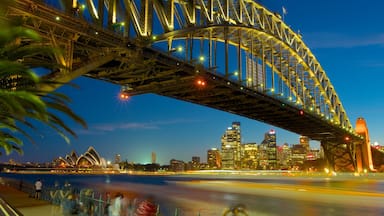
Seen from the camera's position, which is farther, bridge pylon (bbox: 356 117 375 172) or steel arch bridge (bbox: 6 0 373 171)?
bridge pylon (bbox: 356 117 375 172)

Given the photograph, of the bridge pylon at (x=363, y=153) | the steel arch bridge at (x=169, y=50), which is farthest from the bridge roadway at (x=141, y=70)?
the bridge pylon at (x=363, y=153)

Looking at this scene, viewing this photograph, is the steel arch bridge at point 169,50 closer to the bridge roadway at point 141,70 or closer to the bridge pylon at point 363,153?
the bridge roadway at point 141,70

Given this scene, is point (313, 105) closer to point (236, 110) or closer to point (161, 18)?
point (236, 110)

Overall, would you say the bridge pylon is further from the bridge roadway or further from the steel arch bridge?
the bridge roadway

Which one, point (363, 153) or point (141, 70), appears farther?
point (363, 153)

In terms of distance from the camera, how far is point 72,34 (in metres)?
26.2

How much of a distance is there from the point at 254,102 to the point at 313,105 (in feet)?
124

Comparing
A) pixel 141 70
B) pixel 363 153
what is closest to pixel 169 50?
pixel 141 70

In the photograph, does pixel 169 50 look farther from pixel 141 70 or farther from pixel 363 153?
pixel 363 153

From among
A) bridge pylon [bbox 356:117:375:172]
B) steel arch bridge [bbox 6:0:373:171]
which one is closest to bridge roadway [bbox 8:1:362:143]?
steel arch bridge [bbox 6:0:373:171]

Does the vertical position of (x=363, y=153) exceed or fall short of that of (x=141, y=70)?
it falls short

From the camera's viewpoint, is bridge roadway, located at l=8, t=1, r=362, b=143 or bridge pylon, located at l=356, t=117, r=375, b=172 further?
bridge pylon, located at l=356, t=117, r=375, b=172

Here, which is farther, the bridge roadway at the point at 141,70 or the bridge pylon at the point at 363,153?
the bridge pylon at the point at 363,153

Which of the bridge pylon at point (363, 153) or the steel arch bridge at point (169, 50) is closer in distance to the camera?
the steel arch bridge at point (169, 50)
